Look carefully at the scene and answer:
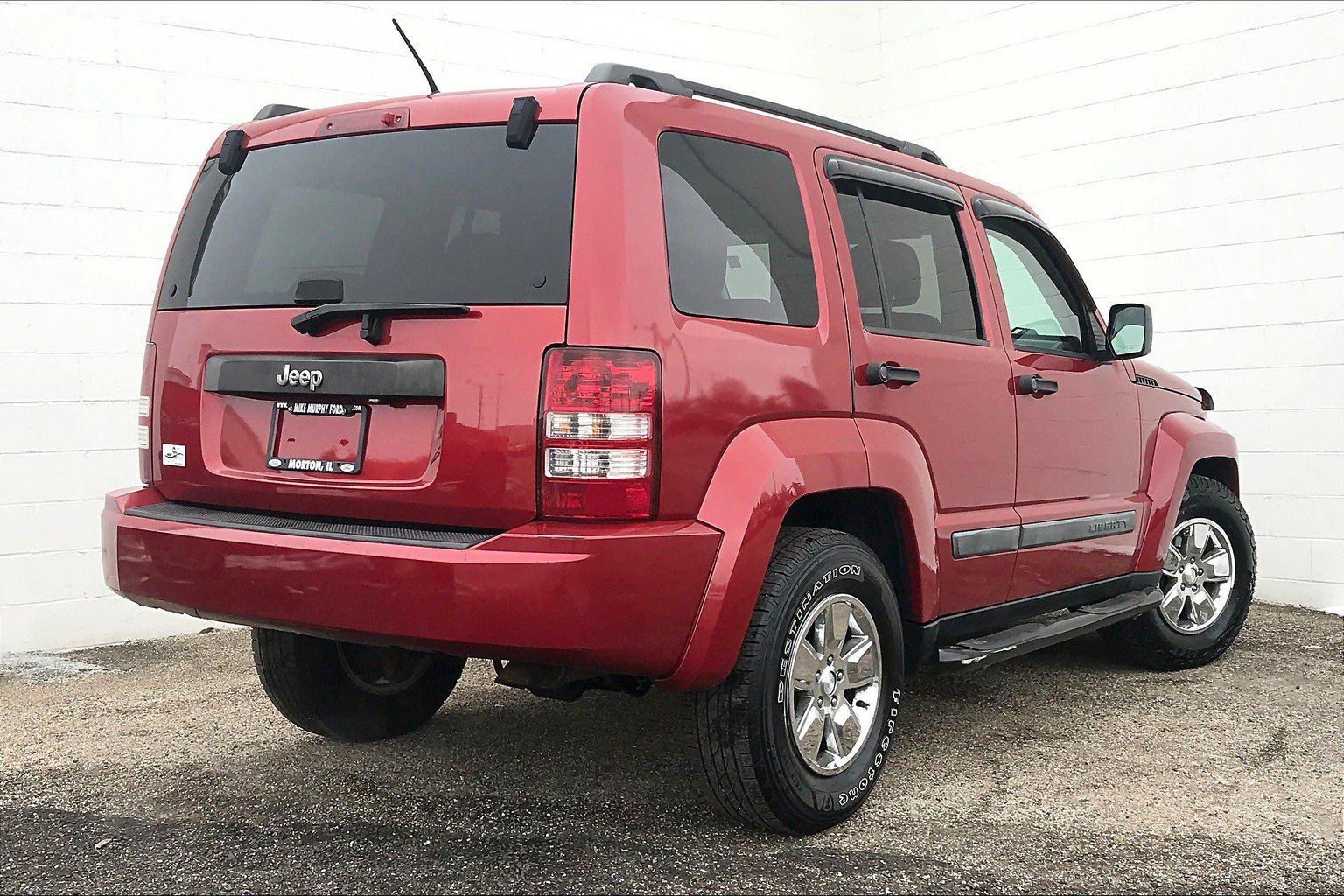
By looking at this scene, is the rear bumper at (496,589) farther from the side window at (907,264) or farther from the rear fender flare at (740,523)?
the side window at (907,264)

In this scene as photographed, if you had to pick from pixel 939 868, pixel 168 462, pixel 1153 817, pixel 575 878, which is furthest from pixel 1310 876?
pixel 168 462

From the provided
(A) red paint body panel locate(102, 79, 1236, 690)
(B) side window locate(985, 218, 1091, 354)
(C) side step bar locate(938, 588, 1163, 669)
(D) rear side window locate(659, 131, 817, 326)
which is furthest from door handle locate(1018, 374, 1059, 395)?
(D) rear side window locate(659, 131, 817, 326)

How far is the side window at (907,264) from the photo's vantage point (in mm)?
3664

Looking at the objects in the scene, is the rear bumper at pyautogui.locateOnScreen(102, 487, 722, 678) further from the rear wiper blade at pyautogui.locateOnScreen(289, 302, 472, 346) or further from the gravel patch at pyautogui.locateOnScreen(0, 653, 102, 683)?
the gravel patch at pyautogui.locateOnScreen(0, 653, 102, 683)

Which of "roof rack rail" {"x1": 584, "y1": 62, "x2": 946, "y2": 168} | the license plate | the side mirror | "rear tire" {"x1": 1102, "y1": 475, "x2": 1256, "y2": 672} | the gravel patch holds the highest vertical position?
"roof rack rail" {"x1": 584, "y1": 62, "x2": 946, "y2": 168}

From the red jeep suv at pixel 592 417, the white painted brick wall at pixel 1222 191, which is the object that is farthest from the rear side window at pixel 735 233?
the white painted brick wall at pixel 1222 191

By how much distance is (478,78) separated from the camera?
7383 millimetres

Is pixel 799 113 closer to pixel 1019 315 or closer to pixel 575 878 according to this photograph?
pixel 1019 315

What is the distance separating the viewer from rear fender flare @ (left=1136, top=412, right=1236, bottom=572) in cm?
506

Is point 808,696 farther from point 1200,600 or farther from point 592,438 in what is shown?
point 1200,600

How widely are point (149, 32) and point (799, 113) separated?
431cm

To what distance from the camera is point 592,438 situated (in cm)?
278

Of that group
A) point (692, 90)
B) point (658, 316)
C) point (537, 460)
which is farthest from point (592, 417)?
point (692, 90)

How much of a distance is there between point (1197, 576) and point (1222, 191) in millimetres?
2948
